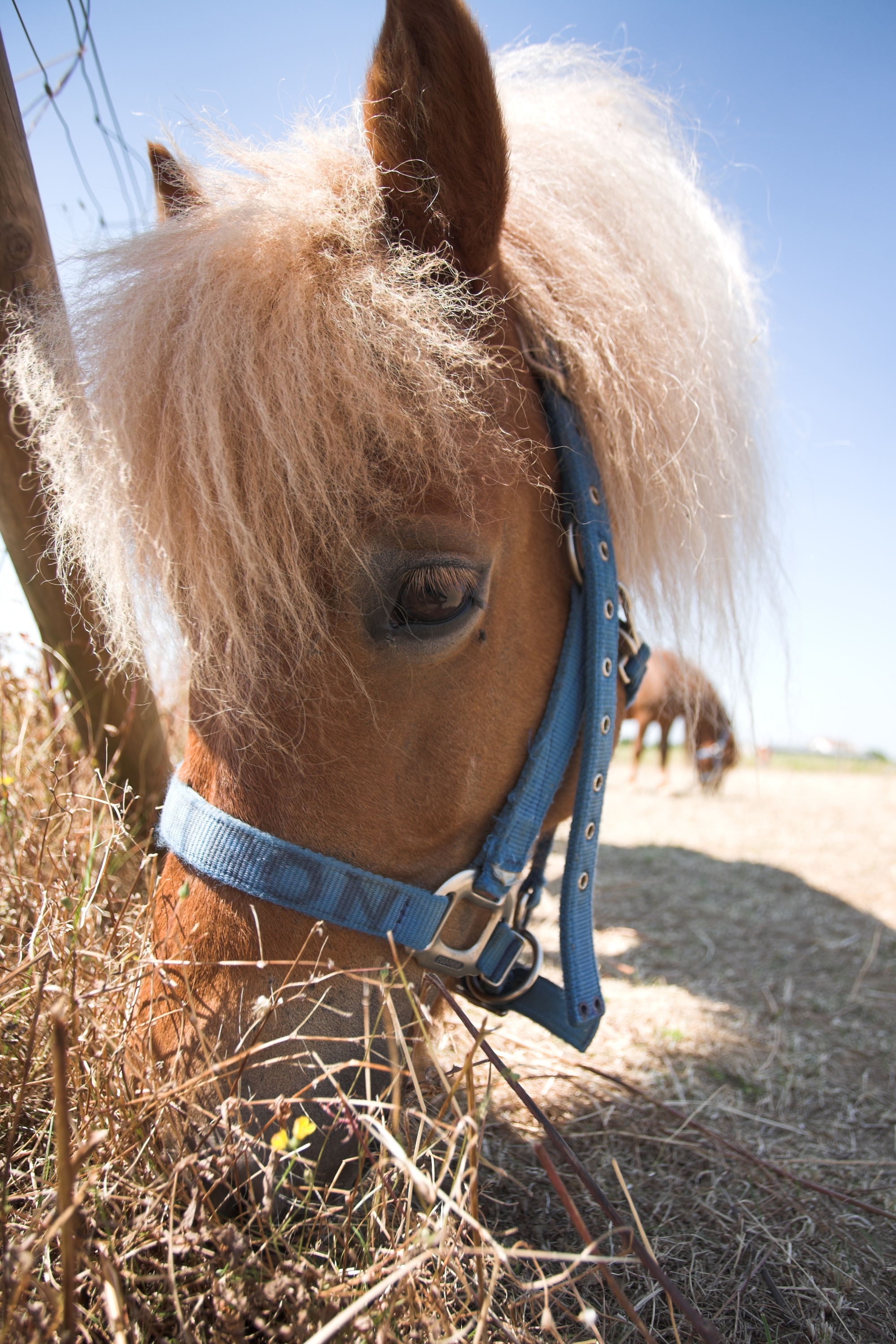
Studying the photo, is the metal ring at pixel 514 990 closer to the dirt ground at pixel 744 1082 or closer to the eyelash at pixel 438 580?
the dirt ground at pixel 744 1082

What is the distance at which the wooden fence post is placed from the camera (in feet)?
3.77

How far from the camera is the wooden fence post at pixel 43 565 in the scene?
1149 mm

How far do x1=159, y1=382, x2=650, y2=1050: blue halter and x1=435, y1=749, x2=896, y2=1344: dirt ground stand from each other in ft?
0.46

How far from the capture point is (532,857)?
1.24 metres

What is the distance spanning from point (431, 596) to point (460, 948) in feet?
1.78

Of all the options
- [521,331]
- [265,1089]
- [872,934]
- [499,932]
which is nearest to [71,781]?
[265,1089]

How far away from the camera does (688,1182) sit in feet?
3.98

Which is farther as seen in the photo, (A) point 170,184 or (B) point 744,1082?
(B) point 744,1082

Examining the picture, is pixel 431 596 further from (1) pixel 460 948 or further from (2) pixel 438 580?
(1) pixel 460 948

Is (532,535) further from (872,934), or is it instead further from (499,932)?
(872,934)

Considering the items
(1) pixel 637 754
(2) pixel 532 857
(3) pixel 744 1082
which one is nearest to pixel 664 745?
(1) pixel 637 754

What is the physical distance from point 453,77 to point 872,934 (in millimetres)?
3219

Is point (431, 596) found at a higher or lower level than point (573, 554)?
lower

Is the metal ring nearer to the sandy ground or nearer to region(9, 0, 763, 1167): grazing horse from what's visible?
region(9, 0, 763, 1167): grazing horse
